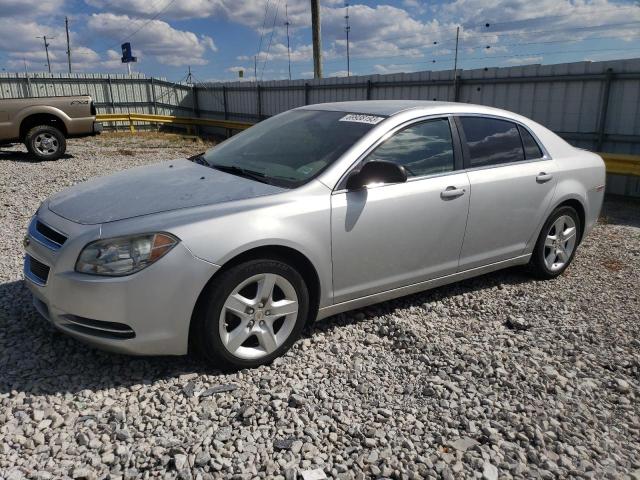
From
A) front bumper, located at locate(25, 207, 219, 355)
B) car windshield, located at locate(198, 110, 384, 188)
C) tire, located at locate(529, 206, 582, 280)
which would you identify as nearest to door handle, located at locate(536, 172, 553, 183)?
tire, located at locate(529, 206, 582, 280)

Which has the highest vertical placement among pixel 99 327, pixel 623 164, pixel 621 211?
pixel 99 327

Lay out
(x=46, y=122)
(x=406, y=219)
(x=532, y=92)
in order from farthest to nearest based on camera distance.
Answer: (x=46, y=122) < (x=532, y=92) < (x=406, y=219)

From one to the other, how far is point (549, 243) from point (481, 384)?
2.16 meters

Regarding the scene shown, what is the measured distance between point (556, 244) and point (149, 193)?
3.63 m

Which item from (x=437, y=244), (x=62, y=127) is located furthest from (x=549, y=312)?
(x=62, y=127)

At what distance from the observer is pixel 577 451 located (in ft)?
8.58

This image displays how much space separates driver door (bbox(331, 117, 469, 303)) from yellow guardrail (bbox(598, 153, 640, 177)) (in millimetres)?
5583

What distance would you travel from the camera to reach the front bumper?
279cm

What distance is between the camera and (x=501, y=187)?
4176 mm

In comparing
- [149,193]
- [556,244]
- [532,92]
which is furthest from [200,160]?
[532,92]

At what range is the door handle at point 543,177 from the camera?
176 inches

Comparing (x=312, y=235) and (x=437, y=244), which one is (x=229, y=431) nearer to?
(x=312, y=235)

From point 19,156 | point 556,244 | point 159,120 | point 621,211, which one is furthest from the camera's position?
point 159,120

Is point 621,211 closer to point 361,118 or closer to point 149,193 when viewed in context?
point 361,118
